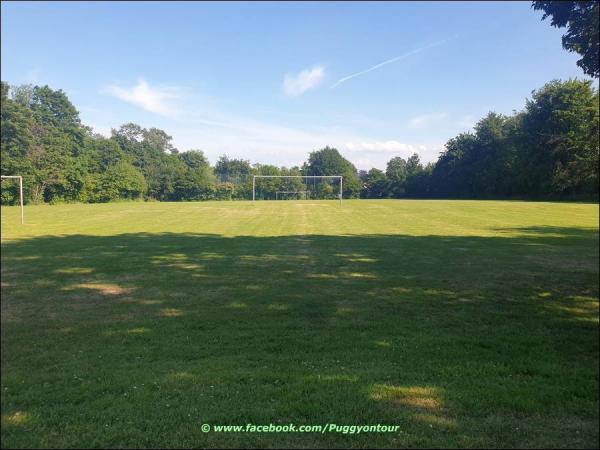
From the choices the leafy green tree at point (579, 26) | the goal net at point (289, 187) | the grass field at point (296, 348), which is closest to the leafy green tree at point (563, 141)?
the leafy green tree at point (579, 26)

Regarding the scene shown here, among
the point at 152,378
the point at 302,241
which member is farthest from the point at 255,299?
the point at 302,241

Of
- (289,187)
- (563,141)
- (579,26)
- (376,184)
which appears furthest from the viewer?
(289,187)

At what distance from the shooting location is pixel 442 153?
421 inches

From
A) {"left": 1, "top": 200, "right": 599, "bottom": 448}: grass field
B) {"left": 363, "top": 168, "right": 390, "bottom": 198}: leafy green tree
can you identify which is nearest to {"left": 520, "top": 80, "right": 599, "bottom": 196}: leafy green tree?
{"left": 1, "top": 200, "right": 599, "bottom": 448}: grass field

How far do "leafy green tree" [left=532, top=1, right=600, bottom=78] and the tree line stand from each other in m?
1.09

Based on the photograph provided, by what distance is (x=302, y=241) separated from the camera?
16828 millimetres

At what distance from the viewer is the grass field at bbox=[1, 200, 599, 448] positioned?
124 inches

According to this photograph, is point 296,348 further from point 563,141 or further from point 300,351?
point 563,141

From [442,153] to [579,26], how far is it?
442cm

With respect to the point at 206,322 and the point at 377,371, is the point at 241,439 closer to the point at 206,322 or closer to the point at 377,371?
the point at 377,371

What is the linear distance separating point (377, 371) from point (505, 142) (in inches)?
497

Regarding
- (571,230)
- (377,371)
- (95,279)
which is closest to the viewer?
(377,371)

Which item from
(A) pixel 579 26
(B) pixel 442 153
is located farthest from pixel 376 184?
(A) pixel 579 26

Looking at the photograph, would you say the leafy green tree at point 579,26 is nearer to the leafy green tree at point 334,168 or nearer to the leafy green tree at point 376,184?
the leafy green tree at point 376,184
